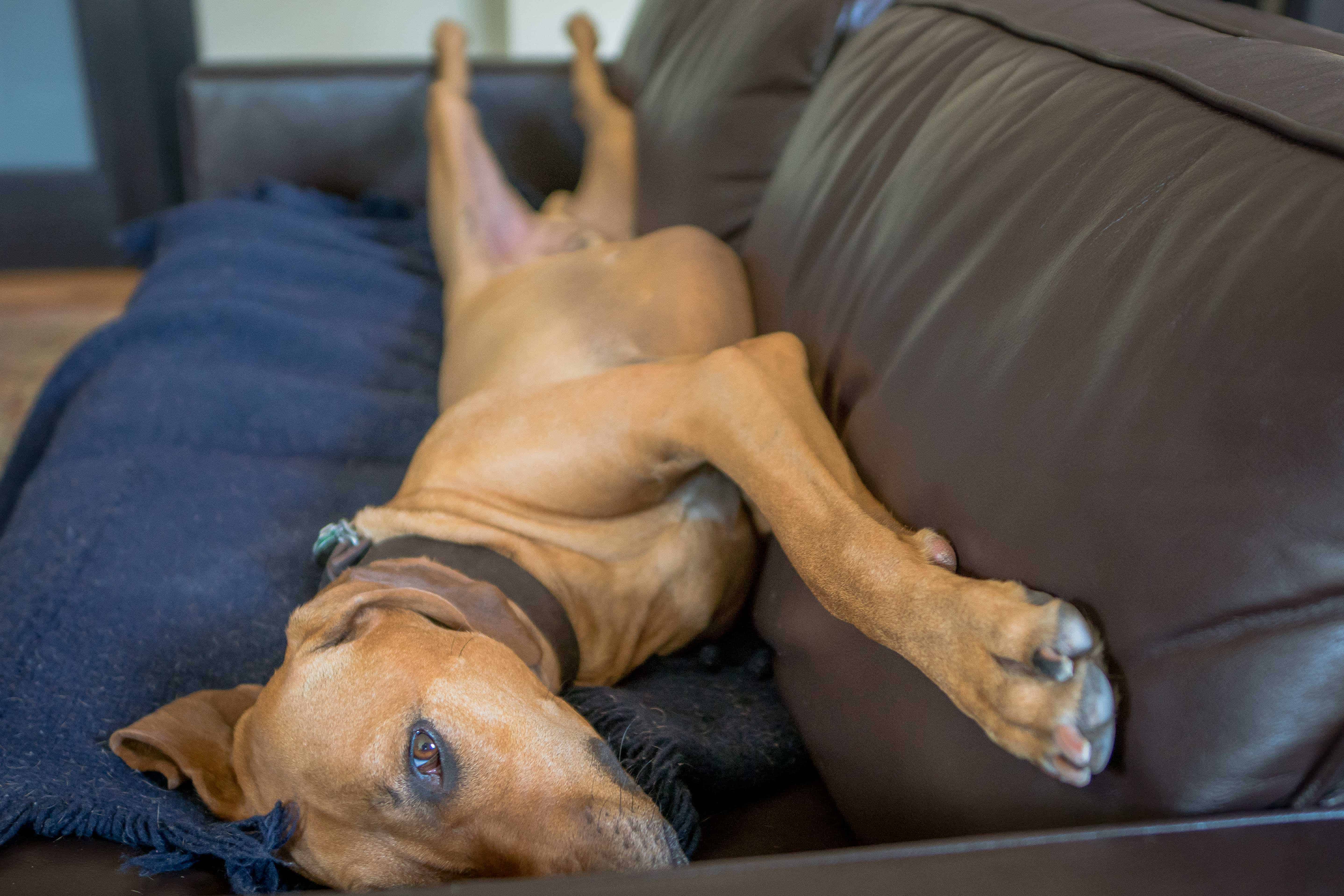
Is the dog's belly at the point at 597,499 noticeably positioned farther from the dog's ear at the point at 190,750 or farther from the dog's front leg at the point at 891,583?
the dog's ear at the point at 190,750

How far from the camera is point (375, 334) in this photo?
8.11 ft

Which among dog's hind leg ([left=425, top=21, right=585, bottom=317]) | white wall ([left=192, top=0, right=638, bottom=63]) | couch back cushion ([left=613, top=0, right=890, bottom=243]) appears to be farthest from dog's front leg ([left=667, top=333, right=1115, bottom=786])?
white wall ([left=192, top=0, right=638, bottom=63])

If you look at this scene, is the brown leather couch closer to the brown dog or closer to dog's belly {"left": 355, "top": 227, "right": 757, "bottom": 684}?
the brown dog

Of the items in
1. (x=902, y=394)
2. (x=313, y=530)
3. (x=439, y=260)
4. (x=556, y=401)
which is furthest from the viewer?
(x=439, y=260)

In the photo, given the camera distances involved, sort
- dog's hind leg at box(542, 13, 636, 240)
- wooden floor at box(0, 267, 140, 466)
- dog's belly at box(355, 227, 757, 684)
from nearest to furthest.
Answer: dog's belly at box(355, 227, 757, 684)
dog's hind leg at box(542, 13, 636, 240)
wooden floor at box(0, 267, 140, 466)

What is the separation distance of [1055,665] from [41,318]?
5.02 metres

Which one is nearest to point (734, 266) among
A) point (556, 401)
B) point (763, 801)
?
point (556, 401)

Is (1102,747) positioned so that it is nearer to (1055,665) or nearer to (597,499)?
(1055,665)

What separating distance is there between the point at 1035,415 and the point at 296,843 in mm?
895

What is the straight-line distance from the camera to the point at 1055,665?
769 mm

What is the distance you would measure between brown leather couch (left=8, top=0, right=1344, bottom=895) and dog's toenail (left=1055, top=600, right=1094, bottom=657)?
0.01 m

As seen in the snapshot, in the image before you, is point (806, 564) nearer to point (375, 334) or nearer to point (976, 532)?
point (976, 532)

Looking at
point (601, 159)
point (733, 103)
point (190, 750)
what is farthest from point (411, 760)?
point (601, 159)

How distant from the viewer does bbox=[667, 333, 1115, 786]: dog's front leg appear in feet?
2.48
